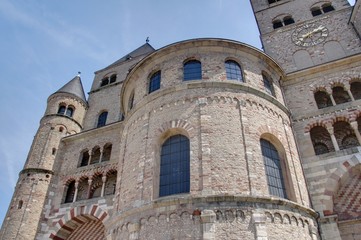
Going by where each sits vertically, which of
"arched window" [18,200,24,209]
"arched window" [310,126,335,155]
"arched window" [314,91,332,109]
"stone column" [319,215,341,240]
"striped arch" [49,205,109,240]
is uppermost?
"arched window" [314,91,332,109]

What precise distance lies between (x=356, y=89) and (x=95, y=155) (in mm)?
15287

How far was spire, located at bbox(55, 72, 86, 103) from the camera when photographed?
79.0 ft

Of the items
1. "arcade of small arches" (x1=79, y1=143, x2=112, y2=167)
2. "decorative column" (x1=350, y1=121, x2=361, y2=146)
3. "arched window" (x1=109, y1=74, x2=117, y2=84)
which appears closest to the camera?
"decorative column" (x1=350, y1=121, x2=361, y2=146)

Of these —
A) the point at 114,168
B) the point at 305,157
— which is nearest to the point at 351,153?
the point at 305,157

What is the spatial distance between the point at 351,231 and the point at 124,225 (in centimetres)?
844

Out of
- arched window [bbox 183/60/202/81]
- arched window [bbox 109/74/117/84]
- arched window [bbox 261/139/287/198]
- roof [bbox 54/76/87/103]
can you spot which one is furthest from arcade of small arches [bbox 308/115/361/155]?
arched window [bbox 109/74/117/84]

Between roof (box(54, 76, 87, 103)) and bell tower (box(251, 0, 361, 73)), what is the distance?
15444 millimetres

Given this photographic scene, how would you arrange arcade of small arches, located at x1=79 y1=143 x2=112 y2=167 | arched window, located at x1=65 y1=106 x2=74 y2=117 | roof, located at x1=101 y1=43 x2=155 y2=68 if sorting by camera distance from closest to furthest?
1. arcade of small arches, located at x1=79 y1=143 x2=112 y2=167
2. arched window, located at x1=65 y1=106 x2=74 y2=117
3. roof, located at x1=101 y1=43 x2=155 y2=68

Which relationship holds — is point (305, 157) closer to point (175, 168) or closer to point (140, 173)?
point (175, 168)

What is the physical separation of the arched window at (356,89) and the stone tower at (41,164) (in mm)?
17535

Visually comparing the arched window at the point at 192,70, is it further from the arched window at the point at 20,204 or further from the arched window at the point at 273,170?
the arched window at the point at 20,204

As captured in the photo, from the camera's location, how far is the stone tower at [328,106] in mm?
11664

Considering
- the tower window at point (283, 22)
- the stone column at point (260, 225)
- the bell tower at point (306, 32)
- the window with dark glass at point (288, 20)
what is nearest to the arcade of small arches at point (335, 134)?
the stone column at point (260, 225)

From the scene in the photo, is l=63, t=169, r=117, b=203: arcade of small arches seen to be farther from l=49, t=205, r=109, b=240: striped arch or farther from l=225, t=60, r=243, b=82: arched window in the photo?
l=225, t=60, r=243, b=82: arched window
